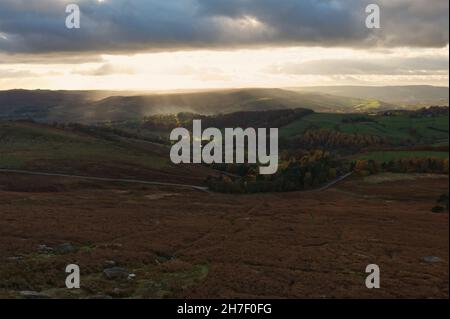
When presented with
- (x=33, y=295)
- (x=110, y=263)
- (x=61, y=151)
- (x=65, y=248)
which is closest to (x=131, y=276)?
(x=110, y=263)

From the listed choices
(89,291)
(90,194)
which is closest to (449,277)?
(89,291)

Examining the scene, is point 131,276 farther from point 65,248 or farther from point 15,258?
point 65,248

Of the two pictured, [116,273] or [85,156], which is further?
[85,156]

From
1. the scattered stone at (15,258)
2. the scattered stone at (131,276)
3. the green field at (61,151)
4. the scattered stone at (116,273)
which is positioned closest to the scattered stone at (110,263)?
the scattered stone at (116,273)

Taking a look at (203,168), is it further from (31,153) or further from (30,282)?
(30,282)

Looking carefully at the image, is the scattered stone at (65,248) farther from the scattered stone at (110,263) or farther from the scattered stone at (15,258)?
the scattered stone at (110,263)

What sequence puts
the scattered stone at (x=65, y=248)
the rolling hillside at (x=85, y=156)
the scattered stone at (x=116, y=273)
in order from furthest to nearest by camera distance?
the rolling hillside at (x=85, y=156)
the scattered stone at (x=65, y=248)
the scattered stone at (x=116, y=273)
